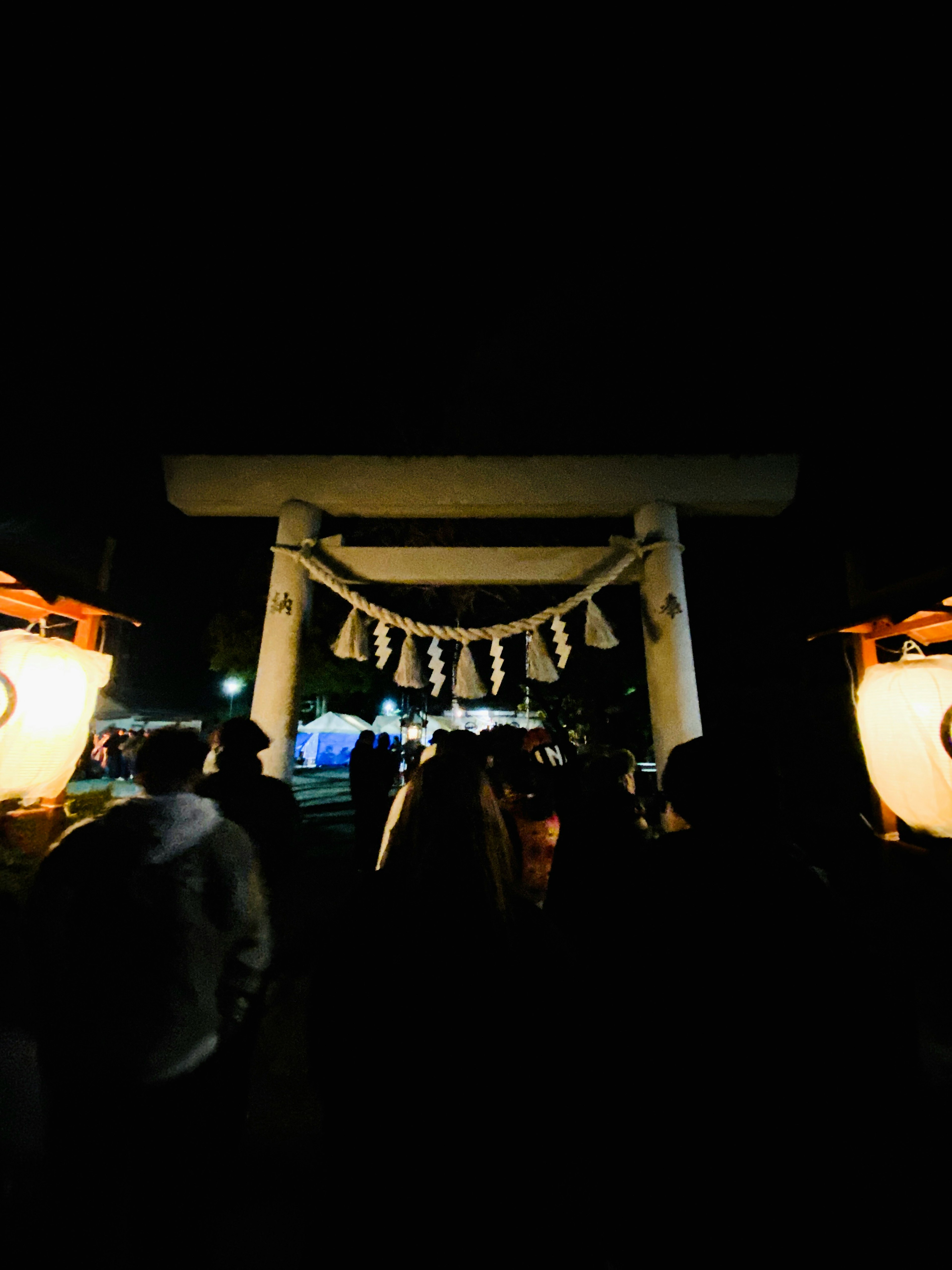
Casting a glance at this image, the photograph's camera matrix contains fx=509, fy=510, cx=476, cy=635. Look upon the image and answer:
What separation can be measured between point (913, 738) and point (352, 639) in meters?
4.69

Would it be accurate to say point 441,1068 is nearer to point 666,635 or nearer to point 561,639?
point 561,639

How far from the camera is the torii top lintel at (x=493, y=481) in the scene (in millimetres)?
5547

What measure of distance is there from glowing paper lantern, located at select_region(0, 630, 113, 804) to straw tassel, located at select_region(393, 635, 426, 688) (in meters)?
2.82

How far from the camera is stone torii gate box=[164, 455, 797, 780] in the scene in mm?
5531

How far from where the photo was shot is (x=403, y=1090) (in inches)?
46.9

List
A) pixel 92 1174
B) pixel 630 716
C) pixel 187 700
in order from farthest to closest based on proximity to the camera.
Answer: pixel 187 700, pixel 630 716, pixel 92 1174

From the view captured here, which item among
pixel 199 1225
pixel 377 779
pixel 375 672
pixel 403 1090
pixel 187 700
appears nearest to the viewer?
pixel 403 1090

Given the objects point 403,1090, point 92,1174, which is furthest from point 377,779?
point 403,1090

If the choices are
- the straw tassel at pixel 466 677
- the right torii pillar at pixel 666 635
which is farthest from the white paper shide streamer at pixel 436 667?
the right torii pillar at pixel 666 635

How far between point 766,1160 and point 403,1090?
906mm

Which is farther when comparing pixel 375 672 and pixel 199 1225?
pixel 375 672

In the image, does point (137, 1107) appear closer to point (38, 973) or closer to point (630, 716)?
point (38, 973)

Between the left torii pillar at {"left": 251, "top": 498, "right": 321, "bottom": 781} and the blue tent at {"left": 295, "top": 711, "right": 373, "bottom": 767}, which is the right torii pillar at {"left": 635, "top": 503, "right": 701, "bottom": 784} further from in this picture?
the blue tent at {"left": 295, "top": 711, "right": 373, "bottom": 767}

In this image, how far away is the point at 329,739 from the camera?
26.7 m
